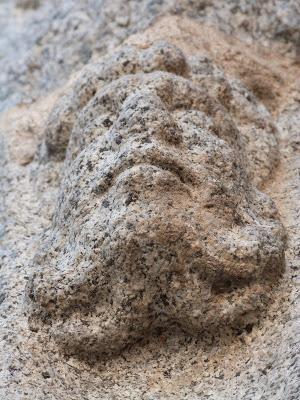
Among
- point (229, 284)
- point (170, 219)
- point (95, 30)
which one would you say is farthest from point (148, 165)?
point (95, 30)

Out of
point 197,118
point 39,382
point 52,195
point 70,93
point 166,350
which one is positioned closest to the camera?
point 39,382

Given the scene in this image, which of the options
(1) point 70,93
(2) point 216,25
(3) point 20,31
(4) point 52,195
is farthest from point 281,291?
(3) point 20,31

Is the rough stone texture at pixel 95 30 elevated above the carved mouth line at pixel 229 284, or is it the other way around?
the carved mouth line at pixel 229 284

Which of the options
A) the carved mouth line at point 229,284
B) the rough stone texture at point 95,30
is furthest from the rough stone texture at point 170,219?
the rough stone texture at point 95,30

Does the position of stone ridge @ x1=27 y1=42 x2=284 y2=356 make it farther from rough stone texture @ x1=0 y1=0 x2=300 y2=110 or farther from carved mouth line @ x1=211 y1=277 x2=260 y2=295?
rough stone texture @ x1=0 y1=0 x2=300 y2=110

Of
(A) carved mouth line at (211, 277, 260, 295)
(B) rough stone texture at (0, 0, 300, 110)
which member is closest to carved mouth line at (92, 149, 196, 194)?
(A) carved mouth line at (211, 277, 260, 295)

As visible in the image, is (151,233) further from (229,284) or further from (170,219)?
(229,284)

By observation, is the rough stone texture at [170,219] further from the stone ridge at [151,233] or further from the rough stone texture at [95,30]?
the rough stone texture at [95,30]

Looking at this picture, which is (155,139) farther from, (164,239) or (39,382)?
(39,382)
